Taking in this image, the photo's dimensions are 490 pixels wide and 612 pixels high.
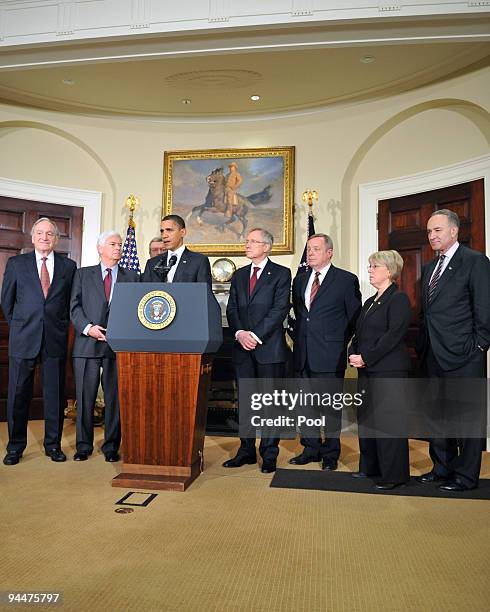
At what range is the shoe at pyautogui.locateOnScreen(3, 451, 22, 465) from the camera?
3660 mm

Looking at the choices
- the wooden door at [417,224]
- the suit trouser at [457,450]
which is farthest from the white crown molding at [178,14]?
the suit trouser at [457,450]

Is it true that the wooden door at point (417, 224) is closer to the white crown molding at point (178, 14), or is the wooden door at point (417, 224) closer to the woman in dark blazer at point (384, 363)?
the white crown molding at point (178, 14)

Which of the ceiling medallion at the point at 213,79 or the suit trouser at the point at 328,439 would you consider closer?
the suit trouser at the point at 328,439

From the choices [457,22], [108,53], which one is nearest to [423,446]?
[457,22]

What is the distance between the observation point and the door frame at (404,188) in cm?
499

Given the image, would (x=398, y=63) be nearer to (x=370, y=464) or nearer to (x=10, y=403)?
(x=370, y=464)

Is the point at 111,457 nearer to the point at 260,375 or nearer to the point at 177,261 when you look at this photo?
the point at 260,375

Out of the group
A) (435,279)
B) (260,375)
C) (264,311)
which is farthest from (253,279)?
(435,279)

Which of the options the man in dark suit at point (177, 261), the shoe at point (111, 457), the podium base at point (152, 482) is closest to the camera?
the podium base at point (152, 482)

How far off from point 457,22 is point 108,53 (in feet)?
8.86

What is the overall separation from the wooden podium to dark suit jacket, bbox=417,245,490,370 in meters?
1.32

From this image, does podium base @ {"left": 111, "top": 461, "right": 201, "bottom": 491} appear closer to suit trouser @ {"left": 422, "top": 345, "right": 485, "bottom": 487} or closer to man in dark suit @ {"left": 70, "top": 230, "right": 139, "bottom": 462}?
man in dark suit @ {"left": 70, "top": 230, "right": 139, "bottom": 462}

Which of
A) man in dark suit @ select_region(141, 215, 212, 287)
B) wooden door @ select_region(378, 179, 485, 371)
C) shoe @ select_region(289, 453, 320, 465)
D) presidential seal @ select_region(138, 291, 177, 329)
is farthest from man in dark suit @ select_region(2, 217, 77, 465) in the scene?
wooden door @ select_region(378, 179, 485, 371)

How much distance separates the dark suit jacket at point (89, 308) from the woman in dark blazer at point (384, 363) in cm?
168
